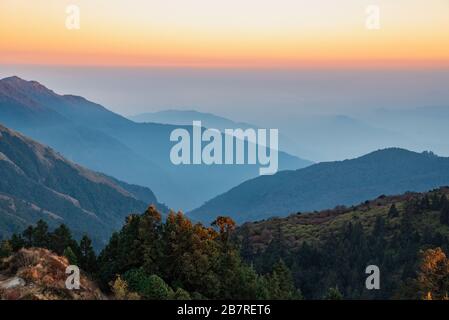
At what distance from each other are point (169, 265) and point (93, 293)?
35.2ft

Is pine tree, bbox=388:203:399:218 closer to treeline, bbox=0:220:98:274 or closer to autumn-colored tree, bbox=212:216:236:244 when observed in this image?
autumn-colored tree, bbox=212:216:236:244

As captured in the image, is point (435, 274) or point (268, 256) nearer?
point (435, 274)

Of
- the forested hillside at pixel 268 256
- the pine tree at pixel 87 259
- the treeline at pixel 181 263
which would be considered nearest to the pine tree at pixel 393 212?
the forested hillside at pixel 268 256

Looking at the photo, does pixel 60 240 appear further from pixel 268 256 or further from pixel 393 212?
pixel 393 212

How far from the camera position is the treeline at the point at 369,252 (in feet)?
251

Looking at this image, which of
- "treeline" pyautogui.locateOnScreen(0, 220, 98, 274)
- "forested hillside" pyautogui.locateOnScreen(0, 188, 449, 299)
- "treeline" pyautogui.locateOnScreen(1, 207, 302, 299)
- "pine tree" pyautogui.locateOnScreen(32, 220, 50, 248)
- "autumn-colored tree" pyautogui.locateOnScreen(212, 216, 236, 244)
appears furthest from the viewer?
"pine tree" pyautogui.locateOnScreen(32, 220, 50, 248)

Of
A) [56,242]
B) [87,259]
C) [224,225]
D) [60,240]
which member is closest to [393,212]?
[224,225]

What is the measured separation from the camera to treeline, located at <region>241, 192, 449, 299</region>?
251ft

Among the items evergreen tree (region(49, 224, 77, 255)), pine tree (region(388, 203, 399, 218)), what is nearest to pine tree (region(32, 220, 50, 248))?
evergreen tree (region(49, 224, 77, 255))

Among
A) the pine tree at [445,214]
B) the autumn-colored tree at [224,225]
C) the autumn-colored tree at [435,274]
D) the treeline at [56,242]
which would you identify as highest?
the pine tree at [445,214]

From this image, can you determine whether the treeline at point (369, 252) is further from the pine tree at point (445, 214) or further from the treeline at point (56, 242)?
the treeline at point (56, 242)

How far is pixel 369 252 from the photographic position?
284ft
